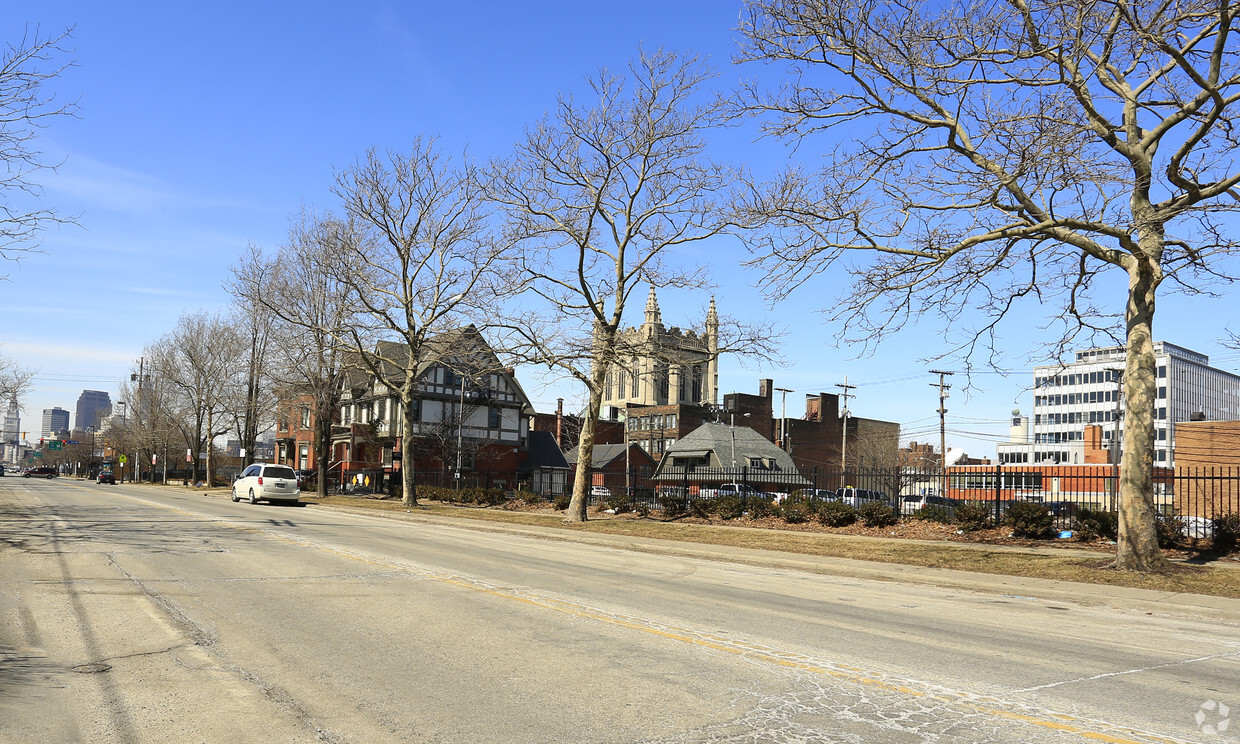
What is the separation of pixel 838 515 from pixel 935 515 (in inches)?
103

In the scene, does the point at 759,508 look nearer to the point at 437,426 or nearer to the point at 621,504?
the point at 621,504

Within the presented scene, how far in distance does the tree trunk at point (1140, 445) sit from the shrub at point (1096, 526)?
16.5 feet

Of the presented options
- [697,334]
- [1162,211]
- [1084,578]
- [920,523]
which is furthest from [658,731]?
[697,334]

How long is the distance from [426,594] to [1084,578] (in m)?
10.3

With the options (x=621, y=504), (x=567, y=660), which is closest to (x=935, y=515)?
(x=621, y=504)

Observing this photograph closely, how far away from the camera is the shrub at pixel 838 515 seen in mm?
24438

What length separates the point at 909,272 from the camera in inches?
606

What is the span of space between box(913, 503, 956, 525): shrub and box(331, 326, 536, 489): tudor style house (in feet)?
123

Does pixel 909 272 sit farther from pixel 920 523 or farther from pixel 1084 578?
pixel 920 523

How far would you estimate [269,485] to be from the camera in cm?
3672

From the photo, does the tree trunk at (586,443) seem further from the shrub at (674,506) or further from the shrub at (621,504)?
the shrub at (621,504)

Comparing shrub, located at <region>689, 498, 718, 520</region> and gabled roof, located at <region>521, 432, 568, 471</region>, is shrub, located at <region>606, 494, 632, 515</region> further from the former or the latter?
gabled roof, located at <region>521, 432, 568, 471</region>

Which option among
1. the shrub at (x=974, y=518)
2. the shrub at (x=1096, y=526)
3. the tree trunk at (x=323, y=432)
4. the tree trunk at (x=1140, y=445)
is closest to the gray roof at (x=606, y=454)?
the tree trunk at (x=323, y=432)

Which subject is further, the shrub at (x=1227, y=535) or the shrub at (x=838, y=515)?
the shrub at (x=838, y=515)
